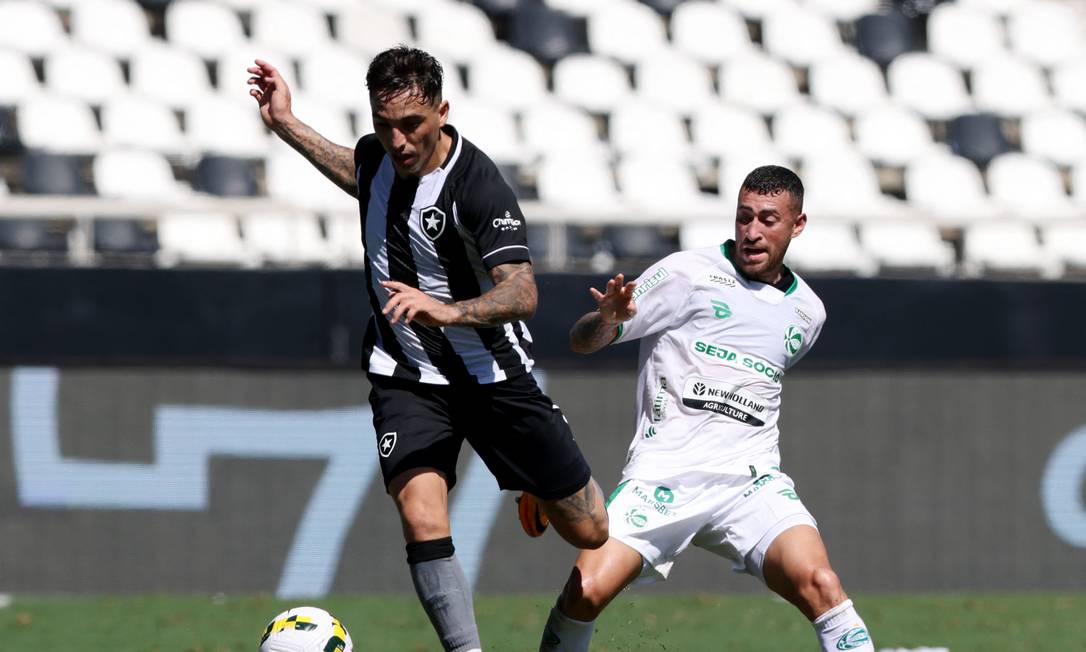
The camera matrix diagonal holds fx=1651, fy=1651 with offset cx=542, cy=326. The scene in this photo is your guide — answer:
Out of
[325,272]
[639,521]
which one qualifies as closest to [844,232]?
[325,272]

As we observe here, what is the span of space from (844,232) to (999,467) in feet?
11.2

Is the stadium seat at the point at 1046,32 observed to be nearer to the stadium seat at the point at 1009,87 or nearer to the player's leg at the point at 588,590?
the stadium seat at the point at 1009,87

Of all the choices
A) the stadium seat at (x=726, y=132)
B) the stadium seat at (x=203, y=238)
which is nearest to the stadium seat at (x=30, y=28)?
the stadium seat at (x=203, y=238)

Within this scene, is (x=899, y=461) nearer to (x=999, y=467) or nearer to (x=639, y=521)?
(x=999, y=467)

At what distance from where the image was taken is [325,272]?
11.5 m

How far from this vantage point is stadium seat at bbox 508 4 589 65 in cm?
1598

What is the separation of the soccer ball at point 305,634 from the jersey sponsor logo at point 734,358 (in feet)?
5.86

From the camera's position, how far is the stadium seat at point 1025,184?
15.1 m

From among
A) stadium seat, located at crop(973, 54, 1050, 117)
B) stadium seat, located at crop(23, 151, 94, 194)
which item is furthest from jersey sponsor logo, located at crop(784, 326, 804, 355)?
stadium seat, located at crop(973, 54, 1050, 117)

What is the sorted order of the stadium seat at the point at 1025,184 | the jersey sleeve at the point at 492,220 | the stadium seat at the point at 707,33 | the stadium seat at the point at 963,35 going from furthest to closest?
the stadium seat at the point at 963,35, the stadium seat at the point at 707,33, the stadium seat at the point at 1025,184, the jersey sleeve at the point at 492,220

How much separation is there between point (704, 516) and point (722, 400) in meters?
0.47

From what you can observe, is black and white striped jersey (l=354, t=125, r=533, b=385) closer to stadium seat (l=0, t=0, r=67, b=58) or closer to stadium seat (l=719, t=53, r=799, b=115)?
stadium seat (l=0, t=0, r=67, b=58)

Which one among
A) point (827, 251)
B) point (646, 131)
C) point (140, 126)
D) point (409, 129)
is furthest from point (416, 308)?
point (646, 131)

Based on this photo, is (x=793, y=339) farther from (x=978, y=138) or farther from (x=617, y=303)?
(x=978, y=138)
